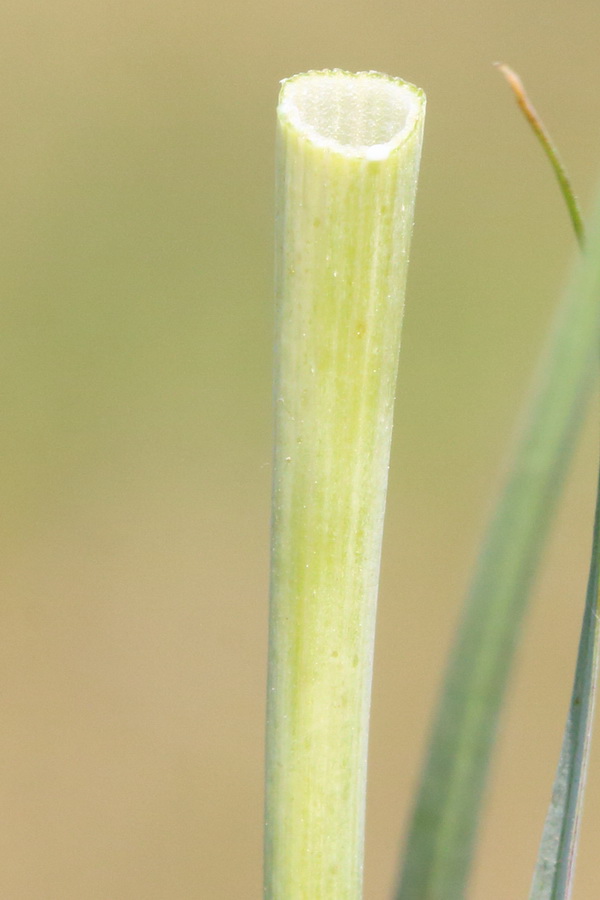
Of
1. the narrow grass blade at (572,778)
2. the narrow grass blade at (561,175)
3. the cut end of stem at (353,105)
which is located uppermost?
the cut end of stem at (353,105)

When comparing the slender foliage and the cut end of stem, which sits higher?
the cut end of stem

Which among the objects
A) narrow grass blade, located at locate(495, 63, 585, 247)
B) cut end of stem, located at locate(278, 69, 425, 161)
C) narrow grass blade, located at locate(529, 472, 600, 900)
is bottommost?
narrow grass blade, located at locate(529, 472, 600, 900)

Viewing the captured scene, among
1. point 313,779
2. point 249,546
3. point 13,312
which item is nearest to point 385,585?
point 249,546
